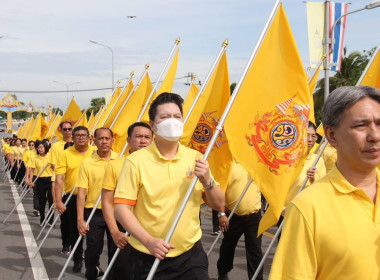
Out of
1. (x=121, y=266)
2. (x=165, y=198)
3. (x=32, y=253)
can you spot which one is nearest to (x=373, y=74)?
(x=165, y=198)

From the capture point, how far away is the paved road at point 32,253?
6.23m

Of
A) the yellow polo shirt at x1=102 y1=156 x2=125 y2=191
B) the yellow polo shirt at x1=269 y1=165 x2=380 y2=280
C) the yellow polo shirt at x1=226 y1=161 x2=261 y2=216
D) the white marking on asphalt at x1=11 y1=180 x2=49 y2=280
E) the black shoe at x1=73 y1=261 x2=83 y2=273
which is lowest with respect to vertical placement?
the white marking on asphalt at x1=11 y1=180 x2=49 y2=280

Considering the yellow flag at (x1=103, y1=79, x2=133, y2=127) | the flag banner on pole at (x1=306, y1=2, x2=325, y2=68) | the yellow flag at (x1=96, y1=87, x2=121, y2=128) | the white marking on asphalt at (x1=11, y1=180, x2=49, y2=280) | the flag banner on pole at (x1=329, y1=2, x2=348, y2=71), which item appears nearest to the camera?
the white marking on asphalt at (x1=11, y1=180, x2=49, y2=280)

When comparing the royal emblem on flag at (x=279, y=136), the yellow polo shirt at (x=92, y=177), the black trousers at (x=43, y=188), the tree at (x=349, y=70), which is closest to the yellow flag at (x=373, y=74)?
the royal emblem on flag at (x=279, y=136)

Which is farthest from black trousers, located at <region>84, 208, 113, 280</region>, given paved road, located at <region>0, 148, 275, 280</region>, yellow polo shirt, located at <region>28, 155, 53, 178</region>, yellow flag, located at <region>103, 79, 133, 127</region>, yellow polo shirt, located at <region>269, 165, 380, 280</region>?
yellow polo shirt, located at <region>28, 155, 53, 178</region>

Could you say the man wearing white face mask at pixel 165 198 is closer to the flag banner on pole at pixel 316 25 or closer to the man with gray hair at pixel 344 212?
the man with gray hair at pixel 344 212

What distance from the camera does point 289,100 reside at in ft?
13.1

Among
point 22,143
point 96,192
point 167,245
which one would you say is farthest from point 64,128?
point 22,143

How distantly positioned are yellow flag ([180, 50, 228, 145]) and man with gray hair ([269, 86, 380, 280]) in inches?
148

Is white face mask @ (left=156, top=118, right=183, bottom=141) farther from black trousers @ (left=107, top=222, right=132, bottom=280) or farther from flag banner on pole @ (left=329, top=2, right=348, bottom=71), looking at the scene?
flag banner on pole @ (left=329, top=2, right=348, bottom=71)

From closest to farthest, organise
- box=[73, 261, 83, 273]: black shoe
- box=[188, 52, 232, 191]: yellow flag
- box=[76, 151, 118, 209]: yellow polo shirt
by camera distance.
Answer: box=[188, 52, 232, 191]: yellow flag, box=[76, 151, 118, 209]: yellow polo shirt, box=[73, 261, 83, 273]: black shoe

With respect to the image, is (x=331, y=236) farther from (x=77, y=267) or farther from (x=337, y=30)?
(x=337, y=30)

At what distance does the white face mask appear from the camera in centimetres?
328

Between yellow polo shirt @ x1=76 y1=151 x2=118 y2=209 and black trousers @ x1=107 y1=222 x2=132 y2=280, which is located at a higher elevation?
yellow polo shirt @ x1=76 y1=151 x2=118 y2=209
